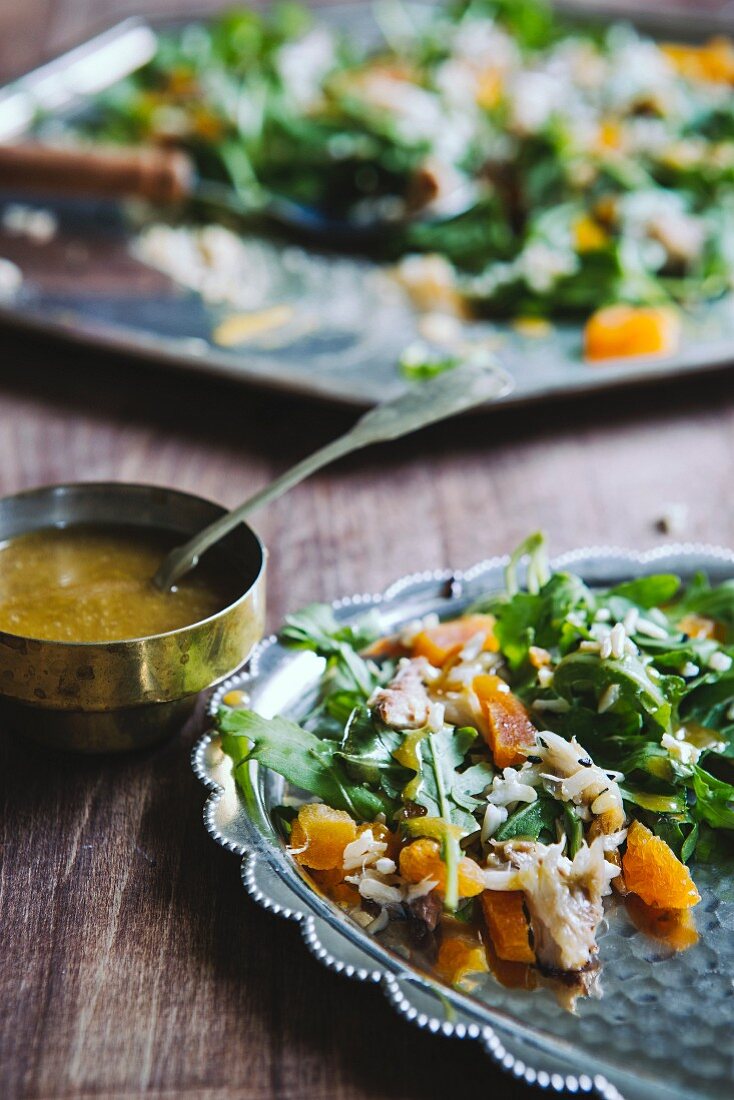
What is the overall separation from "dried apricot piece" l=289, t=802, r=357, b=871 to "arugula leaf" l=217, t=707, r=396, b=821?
0.06 ft

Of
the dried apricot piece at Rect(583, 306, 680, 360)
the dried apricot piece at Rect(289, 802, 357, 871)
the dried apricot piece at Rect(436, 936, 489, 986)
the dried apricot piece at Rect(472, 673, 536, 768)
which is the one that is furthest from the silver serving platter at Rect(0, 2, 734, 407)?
the dried apricot piece at Rect(436, 936, 489, 986)

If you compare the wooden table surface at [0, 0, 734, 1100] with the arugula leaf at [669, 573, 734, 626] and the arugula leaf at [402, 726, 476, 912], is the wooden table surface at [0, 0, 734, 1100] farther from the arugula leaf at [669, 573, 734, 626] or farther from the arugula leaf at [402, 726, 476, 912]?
the arugula leaf at [669, 573, 734, 626]

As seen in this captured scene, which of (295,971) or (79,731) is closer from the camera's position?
(295,971)

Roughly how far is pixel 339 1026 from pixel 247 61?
107 inches

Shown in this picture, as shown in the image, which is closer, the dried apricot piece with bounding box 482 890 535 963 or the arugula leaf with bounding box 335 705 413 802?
the dried apricot piece with bounding box 482 890 535 963

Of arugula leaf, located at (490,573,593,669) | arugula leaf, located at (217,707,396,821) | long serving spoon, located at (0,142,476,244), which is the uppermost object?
arugula leaf, located at (217,707,396,821)

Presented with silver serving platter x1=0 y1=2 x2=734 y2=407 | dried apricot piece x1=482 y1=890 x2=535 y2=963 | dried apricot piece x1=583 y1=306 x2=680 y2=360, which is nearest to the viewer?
dried apricot piece x1=482 y1=890 x2=535 y2=963

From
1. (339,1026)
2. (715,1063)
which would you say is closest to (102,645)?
(339,1026)

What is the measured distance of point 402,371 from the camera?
213 centimetres

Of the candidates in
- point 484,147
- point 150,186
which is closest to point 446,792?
point 150,186

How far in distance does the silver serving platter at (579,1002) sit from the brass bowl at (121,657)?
0.08 metres

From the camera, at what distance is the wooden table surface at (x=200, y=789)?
3.20ft

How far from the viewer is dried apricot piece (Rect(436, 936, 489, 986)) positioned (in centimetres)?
100

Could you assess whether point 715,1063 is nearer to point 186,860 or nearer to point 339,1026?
point 339,1026
